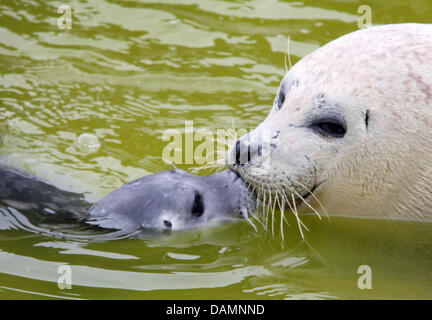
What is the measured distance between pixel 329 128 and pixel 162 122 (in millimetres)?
2329

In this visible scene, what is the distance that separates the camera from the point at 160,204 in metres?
5.16

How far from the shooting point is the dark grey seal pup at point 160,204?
519 centimetres

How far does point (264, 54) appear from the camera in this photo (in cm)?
836

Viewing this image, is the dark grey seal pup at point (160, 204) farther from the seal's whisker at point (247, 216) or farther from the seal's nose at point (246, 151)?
the seal's nose at point (246, 151)

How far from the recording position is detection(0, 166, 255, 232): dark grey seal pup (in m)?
5.19

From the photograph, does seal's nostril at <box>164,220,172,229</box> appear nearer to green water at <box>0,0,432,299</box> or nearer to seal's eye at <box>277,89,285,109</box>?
green water at <box>0,0,432,299</box>

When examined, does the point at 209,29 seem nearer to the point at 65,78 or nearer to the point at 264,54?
the point at 264,54

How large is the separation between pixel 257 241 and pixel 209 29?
3.82 metres

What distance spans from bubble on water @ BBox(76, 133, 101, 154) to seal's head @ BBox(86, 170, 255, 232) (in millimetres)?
1500

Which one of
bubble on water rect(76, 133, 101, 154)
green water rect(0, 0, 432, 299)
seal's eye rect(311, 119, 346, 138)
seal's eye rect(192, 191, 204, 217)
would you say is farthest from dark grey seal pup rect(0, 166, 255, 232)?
bubble on water rect(76, 133, 101, 154)

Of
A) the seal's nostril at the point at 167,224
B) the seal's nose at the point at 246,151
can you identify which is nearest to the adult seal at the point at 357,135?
the seal's nose at the point at 246,151

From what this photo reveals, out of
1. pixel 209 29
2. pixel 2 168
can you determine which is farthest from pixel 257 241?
pixel 209 29
